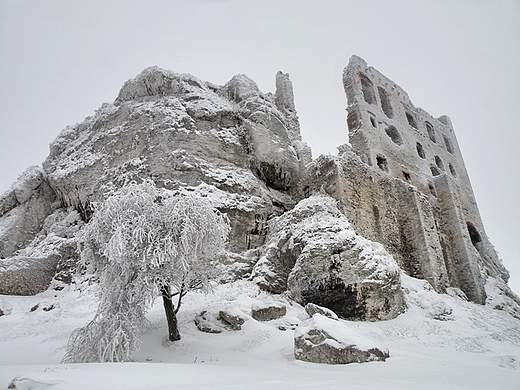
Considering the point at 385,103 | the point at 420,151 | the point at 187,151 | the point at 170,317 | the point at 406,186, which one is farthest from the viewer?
the point at 420,151

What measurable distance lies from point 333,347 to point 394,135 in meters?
21.9

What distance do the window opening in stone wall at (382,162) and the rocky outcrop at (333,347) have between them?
648 inches

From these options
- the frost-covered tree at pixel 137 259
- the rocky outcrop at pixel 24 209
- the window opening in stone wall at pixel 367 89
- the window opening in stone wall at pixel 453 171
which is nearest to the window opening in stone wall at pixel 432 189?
the window opening in stone wall at pixel 367 89

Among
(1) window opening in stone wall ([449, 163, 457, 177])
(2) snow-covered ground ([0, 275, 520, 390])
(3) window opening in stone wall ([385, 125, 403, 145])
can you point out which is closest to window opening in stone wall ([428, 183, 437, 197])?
(3) window opening in stone wall ([385, 125, 403, 145])

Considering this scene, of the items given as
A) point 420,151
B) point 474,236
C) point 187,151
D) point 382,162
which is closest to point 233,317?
point 187,151

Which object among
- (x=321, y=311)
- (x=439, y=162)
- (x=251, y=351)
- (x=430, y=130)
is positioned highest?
(x=430, y=130)

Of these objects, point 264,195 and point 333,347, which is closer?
point 333,347

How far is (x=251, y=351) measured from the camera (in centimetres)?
814

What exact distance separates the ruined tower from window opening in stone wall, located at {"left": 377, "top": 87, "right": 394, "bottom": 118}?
0.08m

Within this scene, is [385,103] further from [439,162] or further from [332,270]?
[332,270]

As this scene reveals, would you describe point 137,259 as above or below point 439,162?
below

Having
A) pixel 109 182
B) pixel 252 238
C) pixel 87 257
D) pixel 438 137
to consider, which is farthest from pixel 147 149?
pixel 438 137

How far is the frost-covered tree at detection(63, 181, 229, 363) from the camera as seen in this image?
292 inches

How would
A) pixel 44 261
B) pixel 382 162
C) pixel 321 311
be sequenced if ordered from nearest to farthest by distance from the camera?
1. pixel 321 311
2. pixel 44 261
3. pixel 382 162
